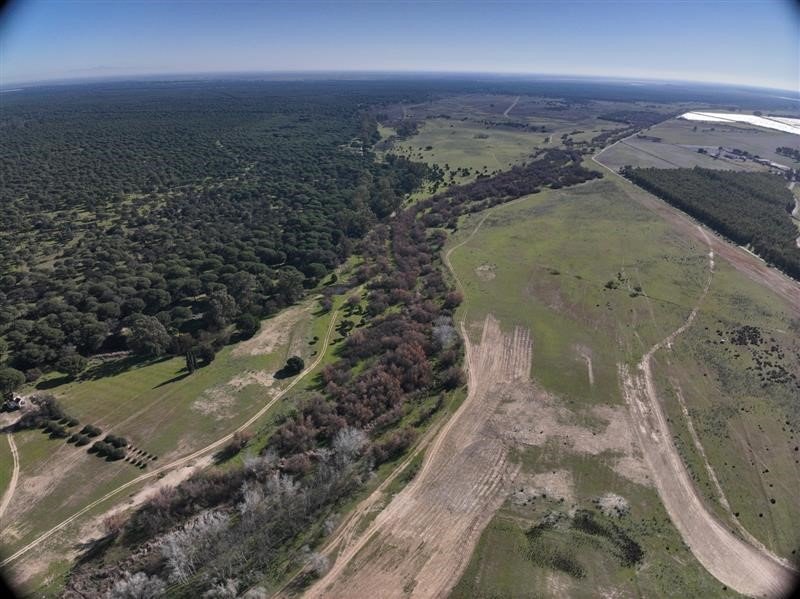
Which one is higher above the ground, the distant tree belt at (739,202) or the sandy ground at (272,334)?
the distant tree belt at (739,202)

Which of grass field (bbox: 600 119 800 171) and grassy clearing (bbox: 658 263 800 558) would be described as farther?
grass field (bbox: 600 119 800 171)

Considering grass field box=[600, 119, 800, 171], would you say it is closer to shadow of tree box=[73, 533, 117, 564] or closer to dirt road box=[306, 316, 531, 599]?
dirt road box=[306, 316, 531, 599]

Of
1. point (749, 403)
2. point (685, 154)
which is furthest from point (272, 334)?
point (685, 154)

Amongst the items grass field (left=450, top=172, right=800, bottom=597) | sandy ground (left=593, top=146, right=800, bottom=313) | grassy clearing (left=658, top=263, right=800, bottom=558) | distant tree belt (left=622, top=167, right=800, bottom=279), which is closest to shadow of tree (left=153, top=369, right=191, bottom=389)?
grass field (left=450, top=172, right=800, bottom=597)

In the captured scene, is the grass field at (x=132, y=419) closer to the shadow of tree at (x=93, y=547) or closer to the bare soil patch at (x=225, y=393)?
the bare soil patch at (x=225, y=393)

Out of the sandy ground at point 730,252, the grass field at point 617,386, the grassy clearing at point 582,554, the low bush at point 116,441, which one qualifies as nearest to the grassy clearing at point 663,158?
the sandy ground at point 730,252

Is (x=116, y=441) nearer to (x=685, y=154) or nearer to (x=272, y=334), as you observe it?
(x=272, y=334)
